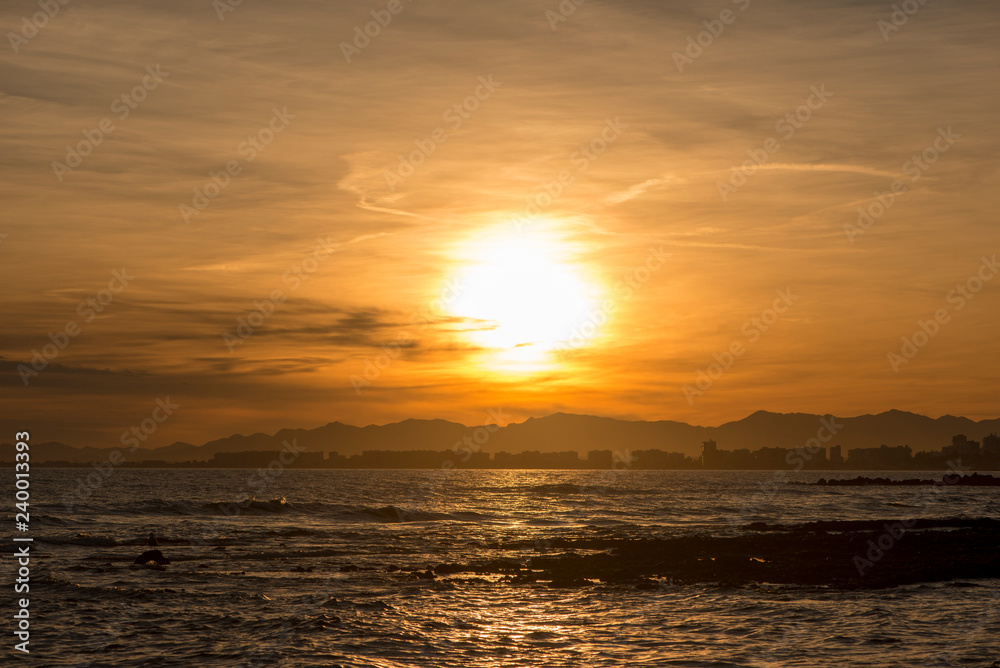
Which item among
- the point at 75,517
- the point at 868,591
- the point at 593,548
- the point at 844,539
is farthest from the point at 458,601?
the point at 75,517

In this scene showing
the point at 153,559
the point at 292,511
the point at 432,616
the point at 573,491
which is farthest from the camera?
the point at 573,491

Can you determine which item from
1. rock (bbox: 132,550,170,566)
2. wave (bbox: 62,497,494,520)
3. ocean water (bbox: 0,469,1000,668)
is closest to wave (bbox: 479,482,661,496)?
wave (bbox: 62,497,494,520)

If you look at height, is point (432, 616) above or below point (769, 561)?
above

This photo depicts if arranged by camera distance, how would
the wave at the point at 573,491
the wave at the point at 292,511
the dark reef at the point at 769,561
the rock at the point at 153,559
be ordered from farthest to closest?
the wave at the point at 573,491 < the wave at the point at 292,511 < the rock at the point at 153,559 < the dark reef at the point at 769,561

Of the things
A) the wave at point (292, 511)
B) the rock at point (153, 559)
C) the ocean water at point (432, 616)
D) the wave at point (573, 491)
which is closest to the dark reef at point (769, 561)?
the ocean water at point (432, 616)

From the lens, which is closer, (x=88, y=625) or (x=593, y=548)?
(x=88, y=625)

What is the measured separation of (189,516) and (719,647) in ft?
196

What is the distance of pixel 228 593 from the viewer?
97.2ft

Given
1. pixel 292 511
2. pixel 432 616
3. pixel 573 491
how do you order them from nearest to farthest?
pixel 432 616
pixel 292 511
pixel 573 491

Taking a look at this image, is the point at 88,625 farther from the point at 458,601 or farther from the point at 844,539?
the point at 844,539

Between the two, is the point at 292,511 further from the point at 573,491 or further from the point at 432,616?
the point at 573,491

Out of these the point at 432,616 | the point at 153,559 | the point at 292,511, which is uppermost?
the point at 153,559

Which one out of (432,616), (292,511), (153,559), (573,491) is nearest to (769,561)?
(432,616)

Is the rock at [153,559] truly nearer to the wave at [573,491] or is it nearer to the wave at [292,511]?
the wave at [292,511]
